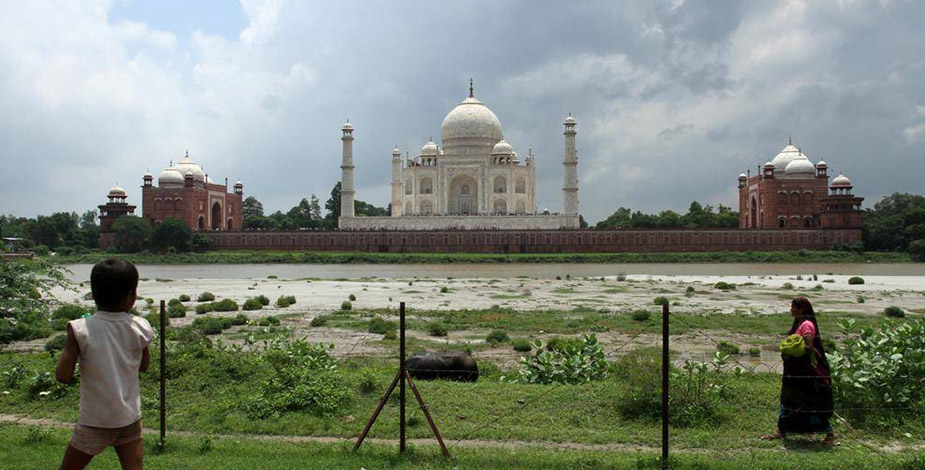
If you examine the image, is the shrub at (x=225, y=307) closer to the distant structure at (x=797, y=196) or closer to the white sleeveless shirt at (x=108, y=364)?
the white sleeveless shirt at (x=108, y=364)

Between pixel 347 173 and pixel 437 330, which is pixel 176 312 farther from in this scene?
pixel 347 173

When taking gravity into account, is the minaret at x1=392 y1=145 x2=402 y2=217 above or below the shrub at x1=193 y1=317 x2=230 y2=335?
above

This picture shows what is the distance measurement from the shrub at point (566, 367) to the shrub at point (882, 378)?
2.58 meters

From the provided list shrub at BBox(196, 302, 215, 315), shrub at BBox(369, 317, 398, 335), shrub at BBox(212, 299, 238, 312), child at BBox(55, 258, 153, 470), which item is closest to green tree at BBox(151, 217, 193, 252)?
shrub at BBox(212, 299, 238, 312)

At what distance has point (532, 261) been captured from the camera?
55.0m

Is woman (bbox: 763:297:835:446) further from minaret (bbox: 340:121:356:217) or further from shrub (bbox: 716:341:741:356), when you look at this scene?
minaret (bbox: 340:121:356:217)

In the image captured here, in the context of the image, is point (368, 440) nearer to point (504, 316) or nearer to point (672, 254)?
point (504, 316)

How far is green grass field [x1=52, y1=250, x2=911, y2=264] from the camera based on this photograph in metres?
55.3

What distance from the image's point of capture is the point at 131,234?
63469mm

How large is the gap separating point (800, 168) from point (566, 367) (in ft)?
222

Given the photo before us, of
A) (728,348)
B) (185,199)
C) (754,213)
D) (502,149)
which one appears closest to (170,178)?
(185,199)

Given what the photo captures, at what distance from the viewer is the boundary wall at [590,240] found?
61.2 meters

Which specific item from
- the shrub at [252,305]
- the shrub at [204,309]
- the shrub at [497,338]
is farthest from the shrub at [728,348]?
the shrub at [204,309]

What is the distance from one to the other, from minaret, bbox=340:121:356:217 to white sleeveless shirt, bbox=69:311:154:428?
63.3m
